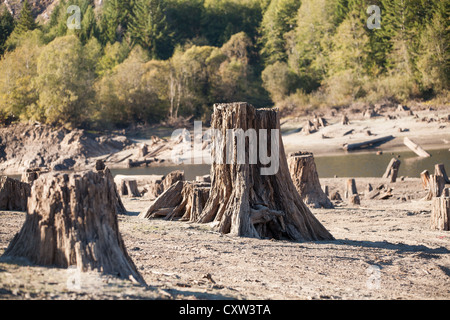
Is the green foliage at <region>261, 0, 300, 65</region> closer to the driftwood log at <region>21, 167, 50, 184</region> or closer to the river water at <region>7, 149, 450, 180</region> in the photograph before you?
the river water at <region>7, 149, 450, 180</region>

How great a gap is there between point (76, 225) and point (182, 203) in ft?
17.5

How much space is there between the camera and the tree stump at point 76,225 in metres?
5.50

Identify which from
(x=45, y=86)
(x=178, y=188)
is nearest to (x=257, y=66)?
(x=45, y=86)

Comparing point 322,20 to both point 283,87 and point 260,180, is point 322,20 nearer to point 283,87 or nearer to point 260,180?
point 283,87

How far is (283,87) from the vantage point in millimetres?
54781

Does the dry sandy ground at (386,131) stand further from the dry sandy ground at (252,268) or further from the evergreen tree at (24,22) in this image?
the evergreen tree at (24,22)

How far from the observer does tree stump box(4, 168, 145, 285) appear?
5.50 m

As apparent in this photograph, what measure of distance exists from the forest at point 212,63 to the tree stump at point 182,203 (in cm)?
3464

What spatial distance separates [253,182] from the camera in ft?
31.5

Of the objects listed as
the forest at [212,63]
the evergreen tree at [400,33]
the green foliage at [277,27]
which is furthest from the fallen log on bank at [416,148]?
the green foliage at [277,27]

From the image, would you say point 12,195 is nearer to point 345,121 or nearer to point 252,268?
point 252,268

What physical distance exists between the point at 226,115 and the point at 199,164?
2627 centimetres

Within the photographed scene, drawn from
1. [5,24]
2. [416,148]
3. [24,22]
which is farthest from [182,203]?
[5,24]

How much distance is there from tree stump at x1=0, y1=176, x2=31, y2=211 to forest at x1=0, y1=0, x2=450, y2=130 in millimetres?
33827
